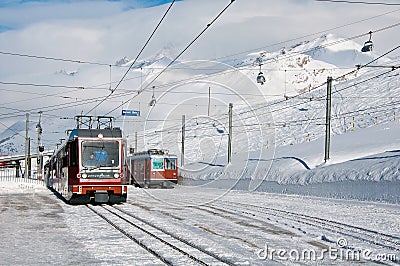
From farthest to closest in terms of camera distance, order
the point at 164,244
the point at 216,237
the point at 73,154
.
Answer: the point at 73,154 < the point at 216,237 < the point at 164,244

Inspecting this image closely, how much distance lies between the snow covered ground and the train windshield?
3555 millimetres

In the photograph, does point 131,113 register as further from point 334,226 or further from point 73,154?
point 334,226

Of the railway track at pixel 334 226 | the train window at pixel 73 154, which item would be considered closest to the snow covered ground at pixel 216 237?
the railway track at pixel 334 226

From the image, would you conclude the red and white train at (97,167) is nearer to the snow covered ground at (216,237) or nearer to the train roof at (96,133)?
the train roof at (96,133)

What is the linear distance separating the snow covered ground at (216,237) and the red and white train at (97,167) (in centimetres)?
306

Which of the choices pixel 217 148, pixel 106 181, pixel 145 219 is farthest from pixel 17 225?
pixel 217 148

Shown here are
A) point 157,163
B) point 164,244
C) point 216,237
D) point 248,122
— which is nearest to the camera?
point 164,244

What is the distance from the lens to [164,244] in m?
10.9

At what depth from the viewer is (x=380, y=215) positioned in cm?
1786

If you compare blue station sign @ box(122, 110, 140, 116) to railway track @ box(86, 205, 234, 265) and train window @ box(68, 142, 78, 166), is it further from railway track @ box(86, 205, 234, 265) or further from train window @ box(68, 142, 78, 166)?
railway track @ box(86, 205, 234, 265)

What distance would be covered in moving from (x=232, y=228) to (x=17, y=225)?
18.9ft

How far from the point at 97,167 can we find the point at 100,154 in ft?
1.79

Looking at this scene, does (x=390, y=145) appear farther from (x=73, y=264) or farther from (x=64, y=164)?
(x=73, y=264)

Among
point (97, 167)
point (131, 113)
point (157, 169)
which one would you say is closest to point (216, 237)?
point (97, 167)
